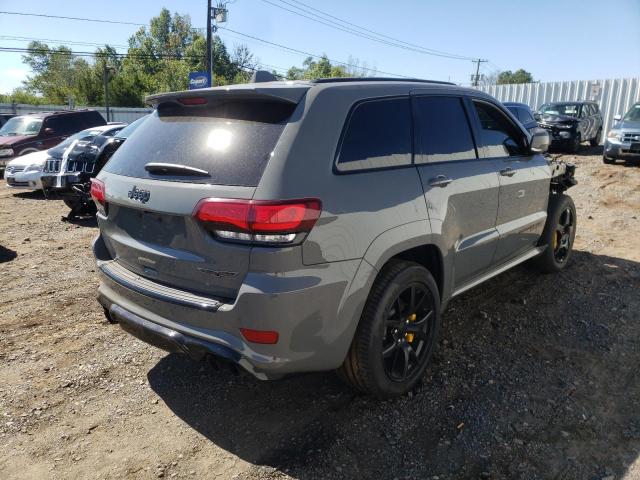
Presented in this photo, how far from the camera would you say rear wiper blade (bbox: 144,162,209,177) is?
2428mm

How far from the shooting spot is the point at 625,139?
13.0 m

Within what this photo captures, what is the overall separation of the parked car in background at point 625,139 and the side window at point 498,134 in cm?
1098

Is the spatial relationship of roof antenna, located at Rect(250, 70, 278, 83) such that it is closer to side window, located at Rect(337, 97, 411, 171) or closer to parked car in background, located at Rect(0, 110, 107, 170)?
side window, located at Rect(337, 97, 411, 171)

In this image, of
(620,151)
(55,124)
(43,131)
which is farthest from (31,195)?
(620,151)

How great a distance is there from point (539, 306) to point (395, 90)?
254 centimetres

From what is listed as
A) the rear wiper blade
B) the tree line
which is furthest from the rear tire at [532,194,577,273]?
the tree line

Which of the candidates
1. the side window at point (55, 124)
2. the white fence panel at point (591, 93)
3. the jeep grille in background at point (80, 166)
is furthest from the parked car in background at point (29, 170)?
the white fence panel at point (591, 93)

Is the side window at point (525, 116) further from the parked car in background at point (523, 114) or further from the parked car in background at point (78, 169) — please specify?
the parked car in background at point (78, 169)

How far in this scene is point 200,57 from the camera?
4750 cm

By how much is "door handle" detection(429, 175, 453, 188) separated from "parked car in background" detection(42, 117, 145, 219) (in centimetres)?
617

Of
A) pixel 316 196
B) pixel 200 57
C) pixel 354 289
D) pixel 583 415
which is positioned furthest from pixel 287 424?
pixel 200 57

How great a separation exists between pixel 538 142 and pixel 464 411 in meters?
2.54

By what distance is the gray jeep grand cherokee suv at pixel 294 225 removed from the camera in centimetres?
224

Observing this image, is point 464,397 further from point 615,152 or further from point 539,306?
point 615,152
